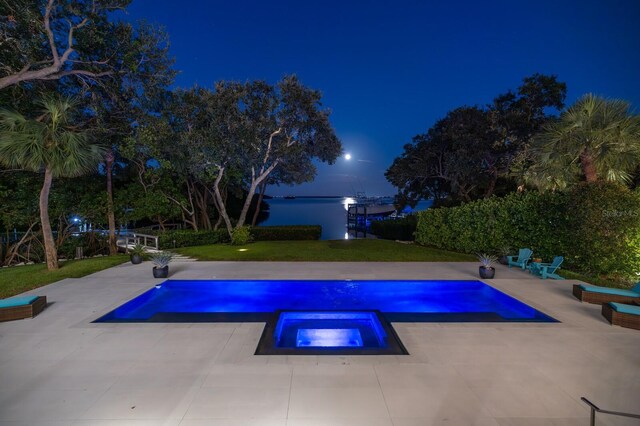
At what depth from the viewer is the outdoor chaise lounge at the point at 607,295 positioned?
274 inches

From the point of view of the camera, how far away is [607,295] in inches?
283

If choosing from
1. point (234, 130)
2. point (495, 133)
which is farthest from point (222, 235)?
point (495, 133)

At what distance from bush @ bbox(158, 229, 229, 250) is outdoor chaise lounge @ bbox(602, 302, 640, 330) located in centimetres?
1804

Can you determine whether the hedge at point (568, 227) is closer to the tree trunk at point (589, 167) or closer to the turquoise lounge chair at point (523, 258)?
the tree trunk at point (589, 167)

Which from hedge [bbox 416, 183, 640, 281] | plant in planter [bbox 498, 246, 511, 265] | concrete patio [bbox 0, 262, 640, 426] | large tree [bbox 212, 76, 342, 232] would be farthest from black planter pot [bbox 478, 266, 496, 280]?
large tree [bbox 212, 76, 342, 232]

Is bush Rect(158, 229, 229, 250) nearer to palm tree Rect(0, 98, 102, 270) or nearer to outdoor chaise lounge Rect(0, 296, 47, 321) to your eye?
palm tree Rect(0, 98, 102, 270)

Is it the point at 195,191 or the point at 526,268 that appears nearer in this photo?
the point at 526,268

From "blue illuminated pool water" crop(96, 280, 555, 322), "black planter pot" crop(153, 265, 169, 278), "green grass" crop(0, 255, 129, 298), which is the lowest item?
"blue illuminated pool water" crop(96, 280, 555, 322)

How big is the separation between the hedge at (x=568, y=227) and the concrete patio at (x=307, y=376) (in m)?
4.19

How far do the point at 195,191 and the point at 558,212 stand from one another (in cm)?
2179

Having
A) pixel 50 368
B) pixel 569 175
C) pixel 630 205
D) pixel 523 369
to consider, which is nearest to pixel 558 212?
Answer: pixel 569 175

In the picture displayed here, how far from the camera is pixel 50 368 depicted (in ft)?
14.6

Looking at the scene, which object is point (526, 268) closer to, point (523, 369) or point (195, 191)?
point (523, 369)

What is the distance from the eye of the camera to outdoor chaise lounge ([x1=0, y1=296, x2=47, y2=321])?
620cm
